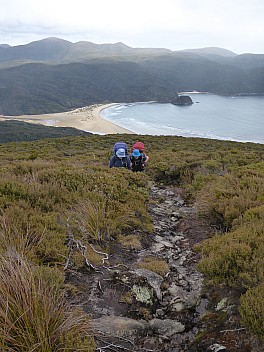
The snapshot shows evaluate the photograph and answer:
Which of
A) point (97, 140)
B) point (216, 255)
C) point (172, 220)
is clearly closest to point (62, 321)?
point (216, 255)

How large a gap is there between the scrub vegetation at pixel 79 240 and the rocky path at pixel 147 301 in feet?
0.64

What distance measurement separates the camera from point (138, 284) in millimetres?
3406

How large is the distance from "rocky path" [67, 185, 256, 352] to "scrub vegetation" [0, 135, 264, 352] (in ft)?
0.64

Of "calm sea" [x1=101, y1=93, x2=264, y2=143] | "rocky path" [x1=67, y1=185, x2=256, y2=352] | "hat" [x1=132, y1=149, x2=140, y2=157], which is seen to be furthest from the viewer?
"calm sea" [x1=101, y1=93, x2=264, y2=143]

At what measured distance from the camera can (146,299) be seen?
10.6 feet

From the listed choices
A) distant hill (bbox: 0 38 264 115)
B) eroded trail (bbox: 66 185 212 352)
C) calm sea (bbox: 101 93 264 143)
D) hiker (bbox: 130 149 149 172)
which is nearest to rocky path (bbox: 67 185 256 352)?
eroded trail (bbox: 66 185 212 352)

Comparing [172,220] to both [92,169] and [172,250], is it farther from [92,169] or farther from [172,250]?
[92,169]

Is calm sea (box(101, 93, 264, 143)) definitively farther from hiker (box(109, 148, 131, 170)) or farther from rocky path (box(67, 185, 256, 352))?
rocky path (box(67, 185, 256, 352))

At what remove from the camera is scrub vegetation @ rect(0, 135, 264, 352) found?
221 cm

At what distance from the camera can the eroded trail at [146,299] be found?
273cm

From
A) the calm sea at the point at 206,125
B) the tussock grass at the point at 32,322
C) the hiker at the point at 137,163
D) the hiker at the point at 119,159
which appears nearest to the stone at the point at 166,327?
the tussock grass at the point at 32,322

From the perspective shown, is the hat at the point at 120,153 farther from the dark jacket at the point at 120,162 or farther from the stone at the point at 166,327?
the stone at the point at 166,327

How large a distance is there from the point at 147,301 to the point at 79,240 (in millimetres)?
1240

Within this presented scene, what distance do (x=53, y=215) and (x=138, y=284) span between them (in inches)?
69.0
